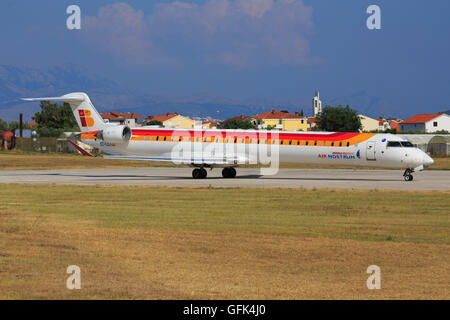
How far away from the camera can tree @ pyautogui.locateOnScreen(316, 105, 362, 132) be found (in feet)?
393

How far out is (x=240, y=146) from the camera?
38969 millimetres

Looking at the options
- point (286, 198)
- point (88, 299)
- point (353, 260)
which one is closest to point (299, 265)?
point (353, 260)

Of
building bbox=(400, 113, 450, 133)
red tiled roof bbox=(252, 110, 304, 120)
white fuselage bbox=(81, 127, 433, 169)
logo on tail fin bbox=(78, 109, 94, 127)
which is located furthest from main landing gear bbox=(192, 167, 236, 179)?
red tiled roof bbox=(252, 110, 304, 120)

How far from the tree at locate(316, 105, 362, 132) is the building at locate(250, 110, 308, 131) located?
58349mm

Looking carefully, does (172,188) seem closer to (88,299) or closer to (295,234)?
(295,234)

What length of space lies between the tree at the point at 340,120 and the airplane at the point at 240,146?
82126 mm

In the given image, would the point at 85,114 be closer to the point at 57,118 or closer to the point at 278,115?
the point at 57,118

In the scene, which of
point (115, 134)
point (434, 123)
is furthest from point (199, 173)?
point (434, 123)

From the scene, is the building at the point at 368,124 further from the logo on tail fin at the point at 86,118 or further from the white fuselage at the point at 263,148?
the white fuselage at the point at 263,148

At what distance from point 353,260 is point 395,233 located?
13.5 feet

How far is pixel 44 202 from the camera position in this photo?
2462cm

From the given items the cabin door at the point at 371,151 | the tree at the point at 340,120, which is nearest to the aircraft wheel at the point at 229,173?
the cabin door at the point at 371,151

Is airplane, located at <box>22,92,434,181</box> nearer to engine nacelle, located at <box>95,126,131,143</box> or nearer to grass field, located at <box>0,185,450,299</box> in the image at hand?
engine nacelle, located at <box>95,126,131,143</box>

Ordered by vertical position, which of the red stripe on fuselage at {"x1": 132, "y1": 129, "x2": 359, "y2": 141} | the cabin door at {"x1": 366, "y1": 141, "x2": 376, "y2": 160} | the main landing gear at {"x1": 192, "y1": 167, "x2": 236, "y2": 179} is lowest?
the main landing gear at {"x1": 192, "y1": 167, "x2": 236, "y2": 179}
